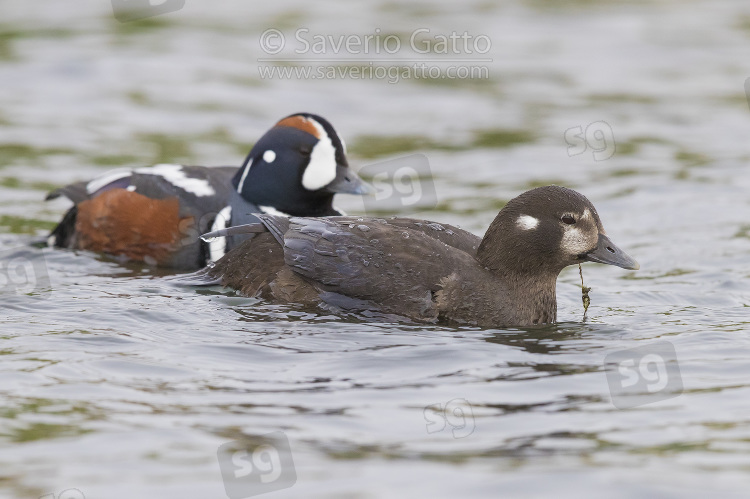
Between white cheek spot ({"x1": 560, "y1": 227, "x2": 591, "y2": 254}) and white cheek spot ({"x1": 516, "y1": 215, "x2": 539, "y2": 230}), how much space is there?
21cm

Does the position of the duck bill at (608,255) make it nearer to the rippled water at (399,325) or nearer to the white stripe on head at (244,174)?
the rippled water at (399,325)

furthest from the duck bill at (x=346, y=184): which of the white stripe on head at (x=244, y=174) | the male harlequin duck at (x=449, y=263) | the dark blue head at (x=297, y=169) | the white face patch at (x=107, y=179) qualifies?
the white face patch at (x=107, y=179)

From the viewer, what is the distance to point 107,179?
10469 millimetres

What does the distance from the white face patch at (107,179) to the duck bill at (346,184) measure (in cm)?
180

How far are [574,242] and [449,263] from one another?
86cm

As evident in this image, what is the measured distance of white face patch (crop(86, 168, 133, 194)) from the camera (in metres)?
10.4

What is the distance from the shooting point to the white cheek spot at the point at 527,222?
26.3ft

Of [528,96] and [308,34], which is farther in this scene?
[308,34]

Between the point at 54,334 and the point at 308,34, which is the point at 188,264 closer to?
the point at 54,334

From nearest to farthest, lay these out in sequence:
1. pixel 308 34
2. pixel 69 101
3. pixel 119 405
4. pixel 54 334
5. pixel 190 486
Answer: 1. pixel 190 486
2. pixel 119 405
3. pixel 54 334
4. pixel 69 101
5. pixel 308 34

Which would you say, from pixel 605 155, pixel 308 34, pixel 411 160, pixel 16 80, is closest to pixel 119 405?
pixel 411 160

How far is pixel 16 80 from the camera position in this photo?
16.1m

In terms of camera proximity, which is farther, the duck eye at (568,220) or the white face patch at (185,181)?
the white face patch at (185,181)

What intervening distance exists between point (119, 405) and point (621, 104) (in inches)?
431
